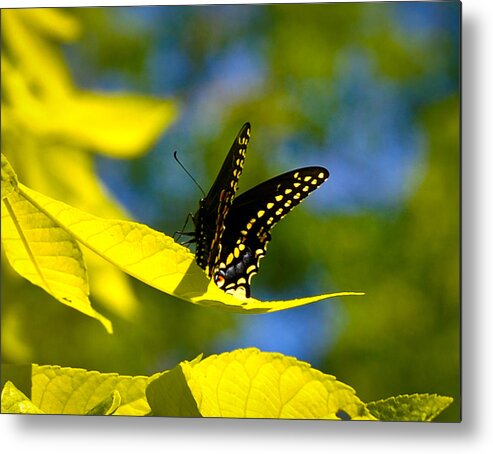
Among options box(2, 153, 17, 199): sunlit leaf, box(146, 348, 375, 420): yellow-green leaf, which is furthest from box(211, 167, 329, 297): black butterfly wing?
box(2, 153, 17, 199): sunlit leaf

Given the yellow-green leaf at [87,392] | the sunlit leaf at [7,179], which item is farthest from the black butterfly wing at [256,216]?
the sunlit leaf at [7,179]

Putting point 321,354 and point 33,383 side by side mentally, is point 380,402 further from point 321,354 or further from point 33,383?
point 33,383

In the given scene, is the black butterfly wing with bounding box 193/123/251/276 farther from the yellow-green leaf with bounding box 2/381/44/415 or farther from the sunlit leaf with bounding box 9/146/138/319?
the yellow-green leaf with bounding box 2/381/44/415

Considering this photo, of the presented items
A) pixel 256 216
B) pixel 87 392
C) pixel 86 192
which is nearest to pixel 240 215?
pixel 256 216

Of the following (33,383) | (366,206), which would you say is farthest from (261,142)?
(33,383)

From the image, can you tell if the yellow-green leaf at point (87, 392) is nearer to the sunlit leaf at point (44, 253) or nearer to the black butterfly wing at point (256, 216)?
the sunlit leaf at point (44, 253)

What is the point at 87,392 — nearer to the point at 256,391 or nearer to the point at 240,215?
the point at 256,391

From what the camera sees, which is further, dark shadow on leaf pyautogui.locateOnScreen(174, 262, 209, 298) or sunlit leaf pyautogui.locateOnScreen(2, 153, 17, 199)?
sunlit leaf pyautogui.locateOnScreen(2, 153, 17, 199)
